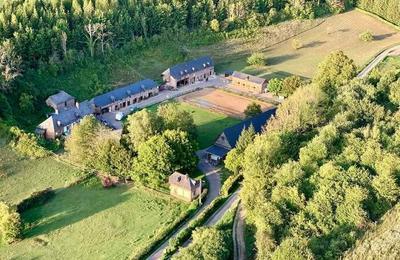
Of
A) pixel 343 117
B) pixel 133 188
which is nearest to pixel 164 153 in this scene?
pixel 133 188

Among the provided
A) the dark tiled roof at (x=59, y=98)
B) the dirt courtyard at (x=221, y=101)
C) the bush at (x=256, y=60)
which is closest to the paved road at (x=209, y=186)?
the dirt courtyard at (x=221, y=101)

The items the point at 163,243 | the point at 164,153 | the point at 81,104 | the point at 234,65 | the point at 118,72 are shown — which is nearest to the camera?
the point at 163,243

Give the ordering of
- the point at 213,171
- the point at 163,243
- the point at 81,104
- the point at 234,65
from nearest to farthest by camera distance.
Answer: the point at 163,243
the point at 213,171
the point at 81,104
the point at 234,65

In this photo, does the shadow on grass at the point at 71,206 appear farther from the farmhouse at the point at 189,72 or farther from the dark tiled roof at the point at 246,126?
the farmhouse at the point at 189,72

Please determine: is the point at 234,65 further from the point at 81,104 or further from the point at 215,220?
the point at 215,220

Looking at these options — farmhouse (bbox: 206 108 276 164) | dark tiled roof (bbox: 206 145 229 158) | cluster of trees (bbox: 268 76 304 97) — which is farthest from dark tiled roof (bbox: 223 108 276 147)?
cluster of trees (bbox: 268 76 304 97)

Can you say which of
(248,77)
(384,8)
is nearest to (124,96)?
(248,77)
